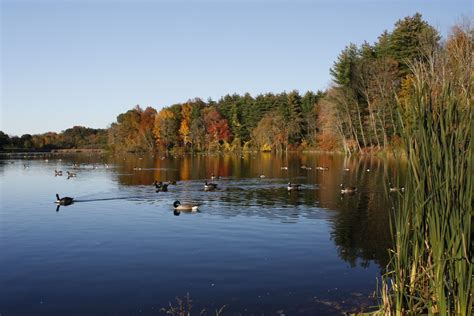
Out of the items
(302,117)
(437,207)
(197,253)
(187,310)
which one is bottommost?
(187,310)

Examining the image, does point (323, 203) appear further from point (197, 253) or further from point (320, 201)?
point (197, 253)

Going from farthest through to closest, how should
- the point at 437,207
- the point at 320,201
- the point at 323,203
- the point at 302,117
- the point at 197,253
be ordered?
the point at 302,117
the point at 320,201
the point at 323,203
the point at 197,253
the point at 437,207

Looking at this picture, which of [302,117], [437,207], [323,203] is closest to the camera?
[437,207]

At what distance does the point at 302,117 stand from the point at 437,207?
10718 centimetres

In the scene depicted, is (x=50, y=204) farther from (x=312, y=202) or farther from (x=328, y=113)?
(x=328, y=113)

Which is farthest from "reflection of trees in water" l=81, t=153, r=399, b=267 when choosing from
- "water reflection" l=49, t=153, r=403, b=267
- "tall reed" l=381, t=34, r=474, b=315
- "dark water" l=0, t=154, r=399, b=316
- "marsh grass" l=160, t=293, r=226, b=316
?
"marsh grass" l=160, t=293, r=226, b=316

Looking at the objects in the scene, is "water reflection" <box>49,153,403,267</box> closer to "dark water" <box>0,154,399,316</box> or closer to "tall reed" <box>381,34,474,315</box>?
"dark water" <box>0,154,399,316</box>

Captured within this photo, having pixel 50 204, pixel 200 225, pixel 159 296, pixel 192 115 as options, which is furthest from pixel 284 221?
pixel 192 115

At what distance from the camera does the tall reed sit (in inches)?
280

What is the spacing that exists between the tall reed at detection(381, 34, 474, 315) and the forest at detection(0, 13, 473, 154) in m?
26.0

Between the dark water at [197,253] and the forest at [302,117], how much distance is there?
13.7 metres

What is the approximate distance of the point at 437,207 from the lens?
7.41 meters

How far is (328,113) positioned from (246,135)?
41989 mm

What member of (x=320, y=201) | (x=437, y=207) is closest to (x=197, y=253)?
(x=437, y=207)
